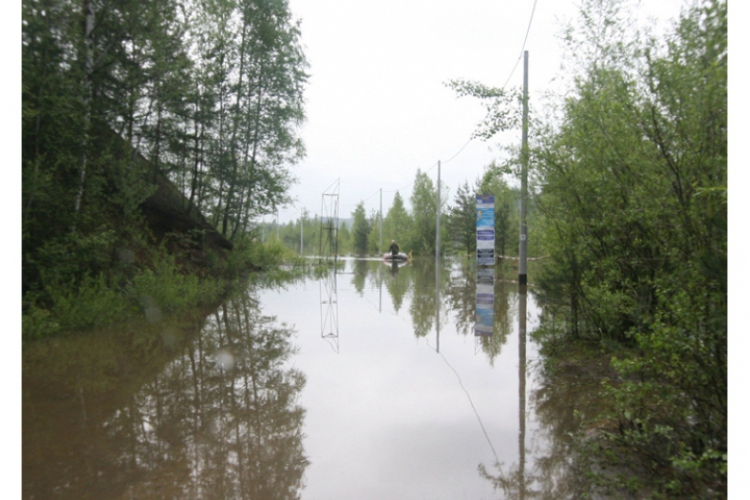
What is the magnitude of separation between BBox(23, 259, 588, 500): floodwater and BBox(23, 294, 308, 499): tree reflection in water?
2 centimetres

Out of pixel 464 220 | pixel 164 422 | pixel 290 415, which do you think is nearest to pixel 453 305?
pixel 290 415

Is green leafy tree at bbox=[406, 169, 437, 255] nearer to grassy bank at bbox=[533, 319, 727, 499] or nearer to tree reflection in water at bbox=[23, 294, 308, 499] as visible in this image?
tree reflection in water at bbox=[23, 294, 308, 499]

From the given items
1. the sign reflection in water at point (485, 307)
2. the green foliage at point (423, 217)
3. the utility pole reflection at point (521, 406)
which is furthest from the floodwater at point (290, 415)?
the green foliage at point (423, 217)

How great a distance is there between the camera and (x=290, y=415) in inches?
214

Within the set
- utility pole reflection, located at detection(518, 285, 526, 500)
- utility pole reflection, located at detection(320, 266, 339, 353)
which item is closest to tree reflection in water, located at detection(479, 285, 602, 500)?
utility pole reflection, located at detection(518, 285, 526, 500)

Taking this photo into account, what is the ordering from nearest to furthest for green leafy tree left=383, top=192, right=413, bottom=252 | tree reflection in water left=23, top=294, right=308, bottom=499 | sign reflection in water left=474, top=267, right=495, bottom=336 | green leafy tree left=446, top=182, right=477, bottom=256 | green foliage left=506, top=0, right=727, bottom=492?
green foliage left=506, top=0, right=727, bottom=492, tree reflection in water left=23, top=294, right=308, bottom=499, sign reflection in water left=474, top=267, right=495, bottom=336, green leafy tree left=446, top=182, right=477, bottom=256, green leafy tree left=383, top=192, right=413, bottom=252

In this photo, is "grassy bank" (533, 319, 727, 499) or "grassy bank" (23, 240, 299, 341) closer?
"grassy bank" (533, 319, 727, 499)

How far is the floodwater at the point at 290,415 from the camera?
3.94 meters

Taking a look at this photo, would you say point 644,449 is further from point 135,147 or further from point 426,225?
point 426,225

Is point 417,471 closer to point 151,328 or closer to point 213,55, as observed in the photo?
point 151,328

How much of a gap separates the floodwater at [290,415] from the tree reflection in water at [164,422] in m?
0.02

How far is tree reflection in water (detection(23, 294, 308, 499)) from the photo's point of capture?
154 inches

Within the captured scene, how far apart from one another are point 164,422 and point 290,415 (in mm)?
1129

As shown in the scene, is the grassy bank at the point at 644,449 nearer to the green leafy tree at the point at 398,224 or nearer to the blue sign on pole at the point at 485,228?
the blue sign on pole at the point at 485,228
